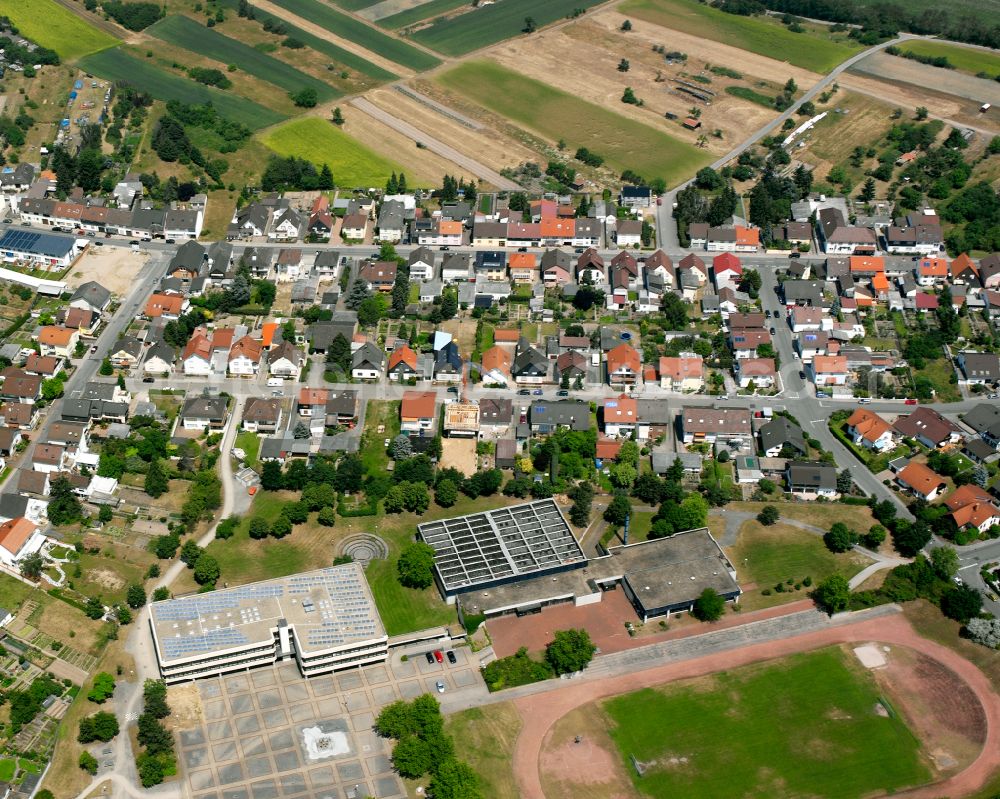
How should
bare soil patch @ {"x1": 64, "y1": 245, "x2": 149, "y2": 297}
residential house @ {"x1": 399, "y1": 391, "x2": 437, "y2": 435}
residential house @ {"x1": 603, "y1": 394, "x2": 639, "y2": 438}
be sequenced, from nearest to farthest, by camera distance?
1. residential house @ {"x1": 399, "y1": 391, "x2": 437, "y2": 435}
2. residential house @ {"x1": 603, "y1": 394, "x2": 639, "y2": 438}
3. bare soil patch @ {"x1": 64, "y1": 245, "x2": 149, "y2": 297}

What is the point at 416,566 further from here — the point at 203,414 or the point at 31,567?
the point at 31,567

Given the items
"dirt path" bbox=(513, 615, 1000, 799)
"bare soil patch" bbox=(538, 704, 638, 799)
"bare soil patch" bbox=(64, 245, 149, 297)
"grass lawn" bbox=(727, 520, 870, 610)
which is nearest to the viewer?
"bare soil patch" bbox=(538, 704, 638, 799)

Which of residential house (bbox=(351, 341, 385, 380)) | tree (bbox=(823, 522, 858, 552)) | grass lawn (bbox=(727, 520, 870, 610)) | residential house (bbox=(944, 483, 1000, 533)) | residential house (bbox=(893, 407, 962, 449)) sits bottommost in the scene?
residential house (bbox=(351, 341, 385, 380))

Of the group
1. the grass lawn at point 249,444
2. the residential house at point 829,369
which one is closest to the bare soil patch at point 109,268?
the grass lawn at point 249,444

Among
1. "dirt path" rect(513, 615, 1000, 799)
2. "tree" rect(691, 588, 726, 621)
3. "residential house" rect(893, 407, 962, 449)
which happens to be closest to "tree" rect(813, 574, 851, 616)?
"dirt path" rect(513, 615, 1000, 799)

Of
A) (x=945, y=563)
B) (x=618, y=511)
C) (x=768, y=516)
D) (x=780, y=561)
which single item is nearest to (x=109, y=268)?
(x=618, y=511)

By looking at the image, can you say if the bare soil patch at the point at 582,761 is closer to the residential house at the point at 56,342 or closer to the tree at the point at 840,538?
the tree at the point at 840,538

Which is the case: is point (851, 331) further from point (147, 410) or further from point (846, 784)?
point (147, 410)

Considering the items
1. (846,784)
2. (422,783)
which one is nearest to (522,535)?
(422,783)

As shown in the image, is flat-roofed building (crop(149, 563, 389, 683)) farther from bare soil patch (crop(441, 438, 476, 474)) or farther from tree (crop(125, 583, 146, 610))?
bare soil patch (crop(441, 438, 476, 474))
